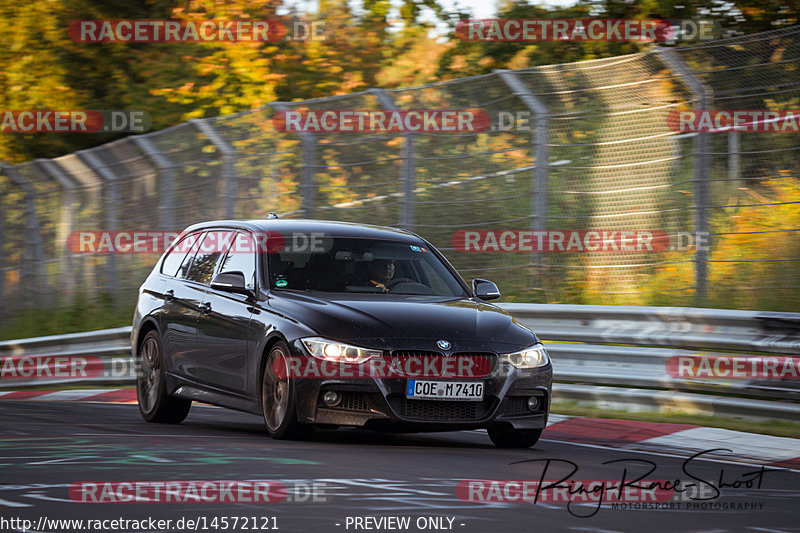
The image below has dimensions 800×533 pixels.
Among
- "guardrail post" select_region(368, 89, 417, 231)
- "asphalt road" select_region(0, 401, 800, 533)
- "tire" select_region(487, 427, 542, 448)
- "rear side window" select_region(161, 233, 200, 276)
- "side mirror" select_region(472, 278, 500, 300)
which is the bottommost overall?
"tire" select_region(487, 427, 542, 448)

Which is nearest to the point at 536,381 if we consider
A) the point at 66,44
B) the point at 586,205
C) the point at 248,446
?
the point at 248,446

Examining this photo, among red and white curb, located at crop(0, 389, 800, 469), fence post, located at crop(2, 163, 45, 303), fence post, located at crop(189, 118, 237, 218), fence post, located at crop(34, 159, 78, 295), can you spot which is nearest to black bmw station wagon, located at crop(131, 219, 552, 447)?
red and white curb, located at crop(0, 389, 800, 469)

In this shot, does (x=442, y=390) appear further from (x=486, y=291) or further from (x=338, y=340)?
(x=486, y=291)

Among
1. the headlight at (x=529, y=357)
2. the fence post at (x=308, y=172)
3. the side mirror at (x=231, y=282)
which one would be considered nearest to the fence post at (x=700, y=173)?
the headlight at (x=529, y=357)

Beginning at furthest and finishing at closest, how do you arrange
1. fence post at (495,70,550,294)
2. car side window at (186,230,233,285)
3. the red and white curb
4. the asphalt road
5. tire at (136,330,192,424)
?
fence post at (495,70,550,294) < tire at (136,330,192,424) < car side window at (186,230,233,285) < the red and white curb < the asphalt road

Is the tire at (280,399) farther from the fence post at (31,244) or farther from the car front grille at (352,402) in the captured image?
the fence post at (31,244)

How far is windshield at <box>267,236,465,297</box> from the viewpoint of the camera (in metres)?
10.1

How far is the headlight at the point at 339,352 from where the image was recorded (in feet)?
29.4

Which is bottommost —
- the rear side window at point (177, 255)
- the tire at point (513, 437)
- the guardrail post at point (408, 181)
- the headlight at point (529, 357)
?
the tire at point (513, 437)

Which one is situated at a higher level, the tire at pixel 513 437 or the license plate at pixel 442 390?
the license plate at pixel 442 390

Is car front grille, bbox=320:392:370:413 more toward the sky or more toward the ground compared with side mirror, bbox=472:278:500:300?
more toward the ground

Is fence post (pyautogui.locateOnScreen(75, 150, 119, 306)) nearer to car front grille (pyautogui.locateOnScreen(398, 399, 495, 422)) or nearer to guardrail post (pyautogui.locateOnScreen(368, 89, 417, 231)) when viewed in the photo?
guardrail post (pyautogui.locateOnScreen(368, 89, 417, 231))

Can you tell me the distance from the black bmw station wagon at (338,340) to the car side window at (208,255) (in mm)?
14

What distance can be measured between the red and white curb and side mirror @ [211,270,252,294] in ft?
8.08
